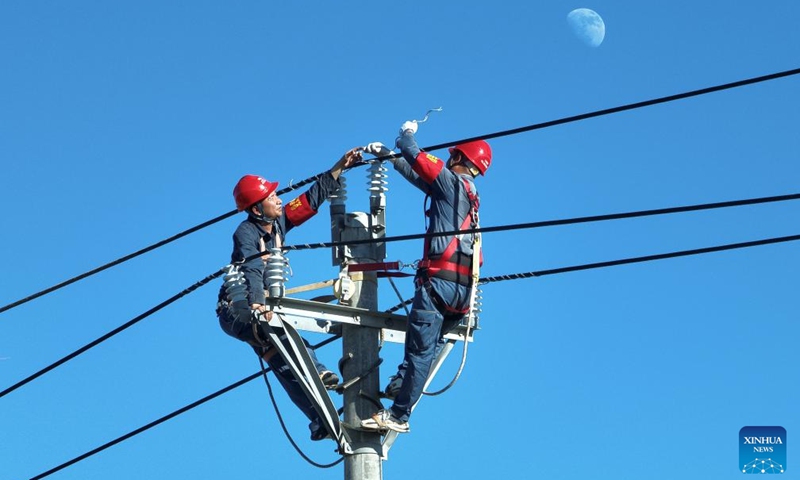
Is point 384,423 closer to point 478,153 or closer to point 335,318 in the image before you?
point 335,318

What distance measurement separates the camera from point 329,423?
13266 millimetres

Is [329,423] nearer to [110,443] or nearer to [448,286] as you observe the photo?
[448,286]

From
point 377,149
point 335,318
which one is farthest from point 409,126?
point 335,318

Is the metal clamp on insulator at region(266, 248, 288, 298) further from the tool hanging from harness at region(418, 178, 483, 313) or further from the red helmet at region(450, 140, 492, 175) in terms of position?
the red helmet at region(450, 140, 492, 175)

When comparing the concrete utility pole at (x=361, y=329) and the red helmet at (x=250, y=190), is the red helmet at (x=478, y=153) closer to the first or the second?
the concrete utility pole at (x=361, y=329)

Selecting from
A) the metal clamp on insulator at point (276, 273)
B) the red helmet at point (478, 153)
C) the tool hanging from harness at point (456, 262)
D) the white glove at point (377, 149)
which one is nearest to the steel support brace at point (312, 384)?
the metal clamp on insulator at point (276, 273)

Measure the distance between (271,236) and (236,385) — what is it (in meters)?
1.70

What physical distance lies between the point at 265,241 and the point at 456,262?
1.88 metres

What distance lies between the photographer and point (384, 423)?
1327 cm

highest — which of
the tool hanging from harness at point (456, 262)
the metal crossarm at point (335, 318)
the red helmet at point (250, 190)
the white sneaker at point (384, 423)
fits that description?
the red helmet at point (250, 190)

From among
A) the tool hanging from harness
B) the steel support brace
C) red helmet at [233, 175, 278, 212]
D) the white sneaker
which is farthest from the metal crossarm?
red helmet at [233, 175, 278, 212]

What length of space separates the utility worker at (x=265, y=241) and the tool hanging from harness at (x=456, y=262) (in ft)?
4.04

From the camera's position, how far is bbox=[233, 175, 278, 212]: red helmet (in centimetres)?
1430

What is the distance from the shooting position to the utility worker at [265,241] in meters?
13.4
